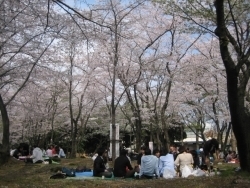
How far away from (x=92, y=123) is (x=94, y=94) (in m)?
7.48

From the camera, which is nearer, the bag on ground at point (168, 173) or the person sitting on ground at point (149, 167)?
the person sitting on ground at point (149, 167)

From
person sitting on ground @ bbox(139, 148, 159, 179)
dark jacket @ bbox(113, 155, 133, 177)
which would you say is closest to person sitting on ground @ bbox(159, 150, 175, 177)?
person sitting on ground @ bbox(139, 148, 159, 179)

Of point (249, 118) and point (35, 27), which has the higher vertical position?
point (35, 27)

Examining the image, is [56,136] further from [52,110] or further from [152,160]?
[152,160]

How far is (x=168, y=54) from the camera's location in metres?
21.5

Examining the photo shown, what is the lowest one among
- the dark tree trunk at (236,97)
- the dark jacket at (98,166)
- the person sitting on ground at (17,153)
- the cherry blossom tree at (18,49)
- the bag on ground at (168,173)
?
the bag on ground at (168,173)

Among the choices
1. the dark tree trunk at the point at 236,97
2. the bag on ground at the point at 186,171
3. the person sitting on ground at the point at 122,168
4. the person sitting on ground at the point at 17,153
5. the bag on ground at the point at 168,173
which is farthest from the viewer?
the person sitting on ground at the point at 17,153

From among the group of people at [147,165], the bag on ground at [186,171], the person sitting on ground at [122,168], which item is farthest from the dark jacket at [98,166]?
the bag on ground at [186,171]

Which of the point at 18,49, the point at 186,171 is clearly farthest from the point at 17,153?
the point at 186,171

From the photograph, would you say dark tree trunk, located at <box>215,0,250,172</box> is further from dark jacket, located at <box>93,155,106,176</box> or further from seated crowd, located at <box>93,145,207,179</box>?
dark jacket, located at <box>93,155,106,176</box>

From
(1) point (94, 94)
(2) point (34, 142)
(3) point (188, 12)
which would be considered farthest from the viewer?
(2) point (34, 142)

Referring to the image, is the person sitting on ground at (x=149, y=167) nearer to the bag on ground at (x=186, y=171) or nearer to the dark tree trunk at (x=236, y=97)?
the bag on ground at (x=186, y=171)

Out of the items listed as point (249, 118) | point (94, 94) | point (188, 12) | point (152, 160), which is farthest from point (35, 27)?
point (94, 94)

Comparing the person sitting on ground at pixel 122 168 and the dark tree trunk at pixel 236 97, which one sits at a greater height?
the dark tree trunk at pixel 236 97
